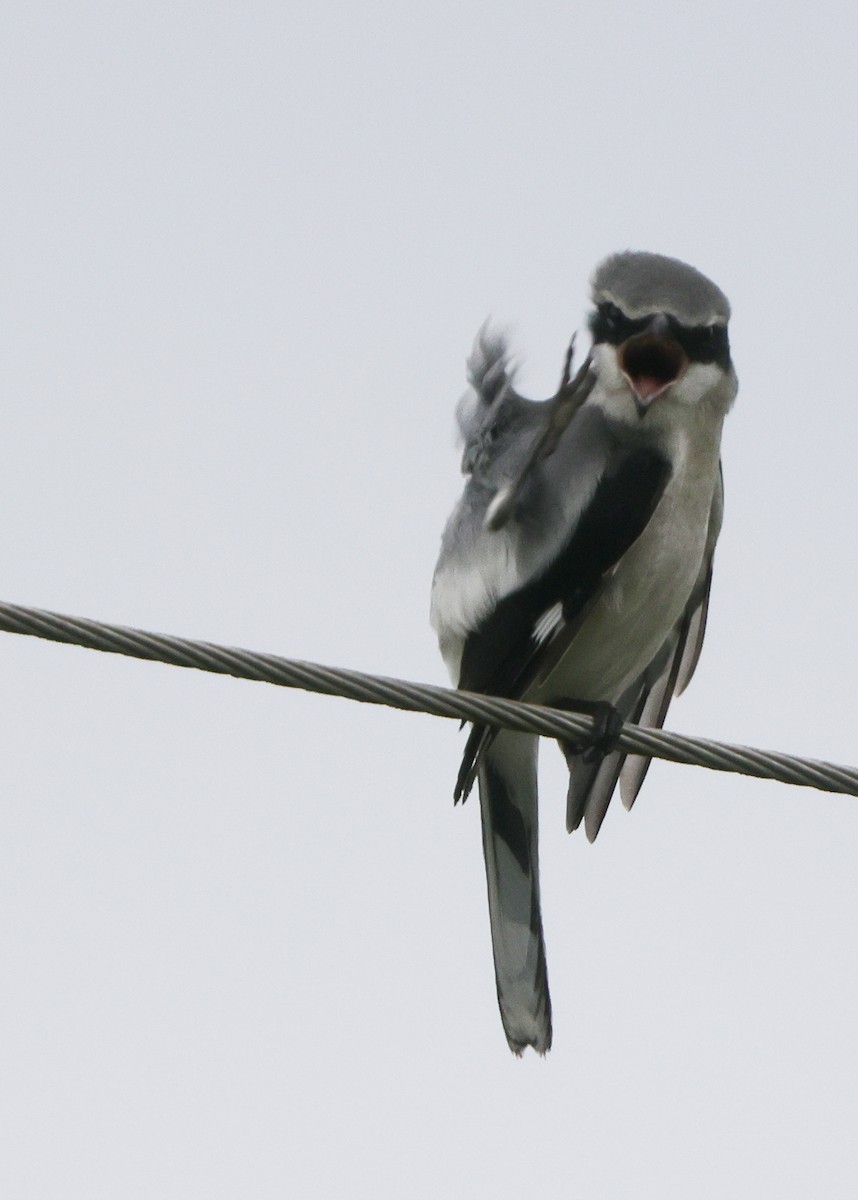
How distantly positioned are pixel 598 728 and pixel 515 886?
1.17 metres

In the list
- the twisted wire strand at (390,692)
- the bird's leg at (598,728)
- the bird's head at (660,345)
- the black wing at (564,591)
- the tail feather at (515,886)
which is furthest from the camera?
the tail feather at (515,886)

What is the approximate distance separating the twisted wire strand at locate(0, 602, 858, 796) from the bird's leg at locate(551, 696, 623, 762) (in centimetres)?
20

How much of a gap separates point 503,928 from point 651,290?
1.95 metres

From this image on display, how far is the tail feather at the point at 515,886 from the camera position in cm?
526

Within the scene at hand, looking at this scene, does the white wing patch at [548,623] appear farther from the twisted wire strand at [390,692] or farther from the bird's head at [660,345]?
the twisted wire strand at [390,692]

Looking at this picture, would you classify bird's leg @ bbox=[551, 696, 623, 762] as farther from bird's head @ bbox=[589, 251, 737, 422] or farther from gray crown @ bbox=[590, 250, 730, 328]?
gray crown @ bbox=[590, 250, 730, 328]

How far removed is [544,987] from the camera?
5.29 metres

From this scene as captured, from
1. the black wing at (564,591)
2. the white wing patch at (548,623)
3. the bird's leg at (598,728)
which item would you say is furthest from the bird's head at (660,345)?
the bird's leg at (598,728)

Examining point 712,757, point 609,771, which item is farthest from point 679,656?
point 712,757

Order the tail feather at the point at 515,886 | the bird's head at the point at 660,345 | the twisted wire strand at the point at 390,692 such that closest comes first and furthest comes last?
the twisted wire strand at the point at 390,692 < the bird's head at the point at 660,345 < the tail feather at the point at 515,886

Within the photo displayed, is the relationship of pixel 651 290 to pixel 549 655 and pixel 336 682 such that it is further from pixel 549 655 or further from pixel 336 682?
pixel 336 682

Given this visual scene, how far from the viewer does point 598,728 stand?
4.34 meters

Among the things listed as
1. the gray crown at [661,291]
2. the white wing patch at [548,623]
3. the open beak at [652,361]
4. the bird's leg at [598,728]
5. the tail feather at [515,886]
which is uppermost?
the gray crown at [661,291]

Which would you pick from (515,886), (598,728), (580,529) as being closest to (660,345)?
(580,529)
